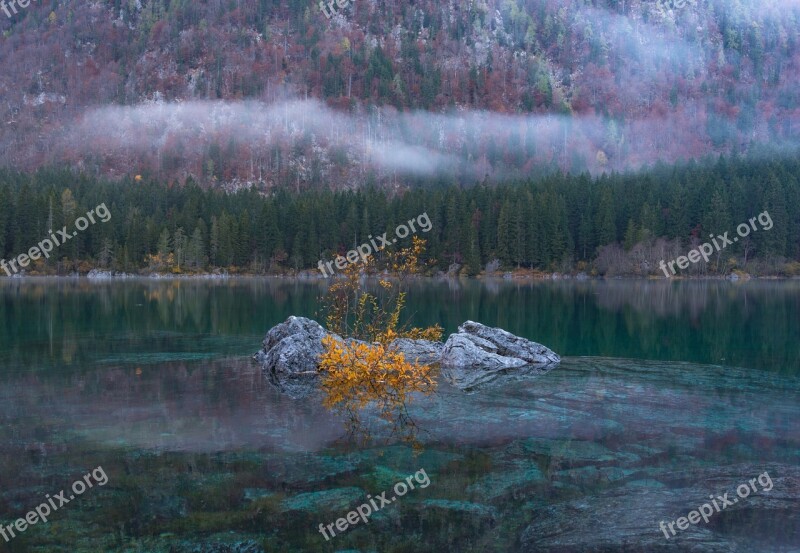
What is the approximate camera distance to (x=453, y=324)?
42844mm

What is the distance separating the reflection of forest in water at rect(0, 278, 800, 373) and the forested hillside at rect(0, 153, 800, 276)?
55.7m

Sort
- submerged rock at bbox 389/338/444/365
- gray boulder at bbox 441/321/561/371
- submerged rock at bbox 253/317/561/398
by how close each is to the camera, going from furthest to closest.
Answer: submerged rock at bbox 389/338/444/365, gray boulder at bbox 441/321/561/371, submerged rock at bbox 253/317/561/398

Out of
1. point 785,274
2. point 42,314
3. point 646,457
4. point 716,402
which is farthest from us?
point 785,274

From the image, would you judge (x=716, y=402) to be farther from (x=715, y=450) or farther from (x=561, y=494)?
(x=561, y=494)

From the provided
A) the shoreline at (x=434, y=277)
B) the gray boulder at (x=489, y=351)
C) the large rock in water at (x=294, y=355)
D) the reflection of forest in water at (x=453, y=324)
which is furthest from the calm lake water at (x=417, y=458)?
the shoreline at (x=434, y=277)

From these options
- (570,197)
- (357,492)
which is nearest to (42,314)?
(357,492)

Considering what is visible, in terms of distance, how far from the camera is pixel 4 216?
11906 cm

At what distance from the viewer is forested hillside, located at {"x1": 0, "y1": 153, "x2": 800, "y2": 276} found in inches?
4793

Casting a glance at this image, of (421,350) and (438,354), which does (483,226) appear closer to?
(421,350)

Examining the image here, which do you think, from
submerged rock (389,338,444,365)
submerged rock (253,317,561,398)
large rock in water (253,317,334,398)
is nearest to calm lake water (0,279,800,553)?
large rock in water (253,317,334,398)

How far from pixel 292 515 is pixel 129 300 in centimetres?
5986

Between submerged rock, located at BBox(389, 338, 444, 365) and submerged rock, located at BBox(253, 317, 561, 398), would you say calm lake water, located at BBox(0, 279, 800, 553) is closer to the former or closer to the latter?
submerged rock, located at BBox(253, 317, 561, 398)

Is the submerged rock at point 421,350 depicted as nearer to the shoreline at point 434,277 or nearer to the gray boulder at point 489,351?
the gray boulder at point 489,351

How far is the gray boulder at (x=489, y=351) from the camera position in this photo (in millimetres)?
27141
